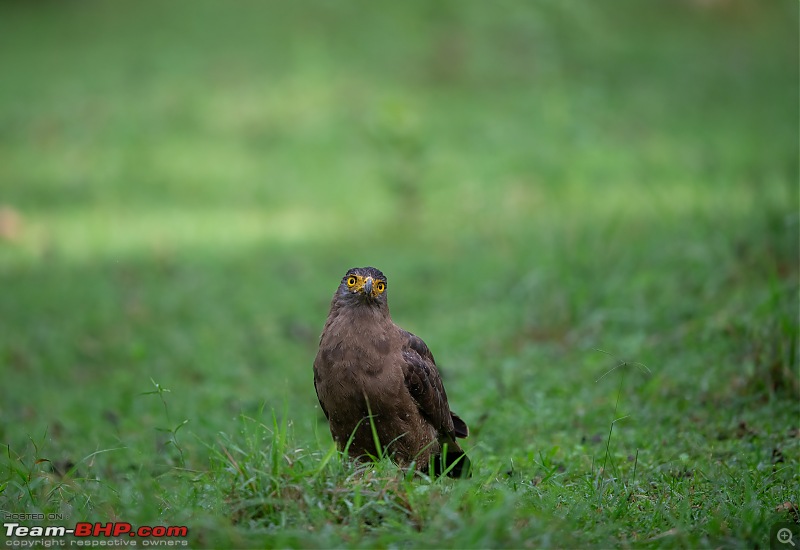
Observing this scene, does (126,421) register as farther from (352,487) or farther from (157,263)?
(157,263)

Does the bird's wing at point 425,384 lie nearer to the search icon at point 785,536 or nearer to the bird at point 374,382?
the bird at point 374,382

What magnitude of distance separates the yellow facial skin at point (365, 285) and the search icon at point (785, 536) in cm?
197

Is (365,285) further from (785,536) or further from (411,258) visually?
(411,258)

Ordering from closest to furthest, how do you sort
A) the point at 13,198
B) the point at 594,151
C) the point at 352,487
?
the point at 352,487, the point at 13,198, the point at 594,151

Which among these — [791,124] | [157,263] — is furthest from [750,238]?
[791,124]

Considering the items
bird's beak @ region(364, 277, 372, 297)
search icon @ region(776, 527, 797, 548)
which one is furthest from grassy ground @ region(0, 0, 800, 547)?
bird's beak @ region(364, 277, 372, 297)

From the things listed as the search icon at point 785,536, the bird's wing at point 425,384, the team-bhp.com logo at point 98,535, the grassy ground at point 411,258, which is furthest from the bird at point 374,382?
the search icon at point 785,536

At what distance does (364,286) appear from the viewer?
457 cm

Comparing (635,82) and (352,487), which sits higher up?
(635,82)

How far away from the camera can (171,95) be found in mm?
15406

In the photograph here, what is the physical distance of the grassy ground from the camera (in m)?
4.13

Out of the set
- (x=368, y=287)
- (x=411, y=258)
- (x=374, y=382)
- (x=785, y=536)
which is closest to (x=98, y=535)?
(x=374, y=382)

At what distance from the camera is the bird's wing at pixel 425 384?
15.1 feet

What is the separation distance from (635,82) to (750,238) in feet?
29.9
